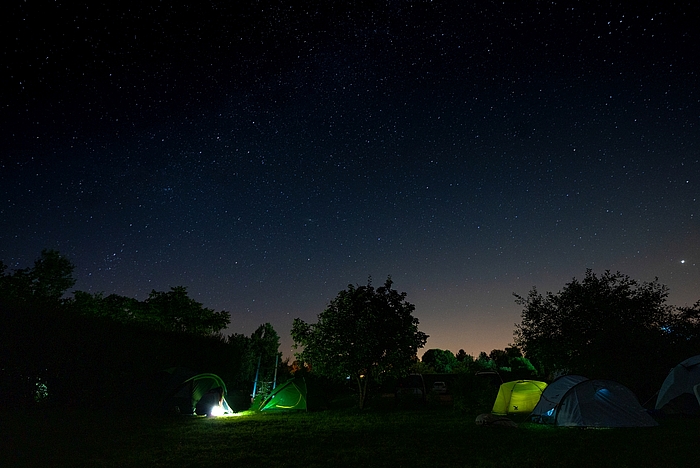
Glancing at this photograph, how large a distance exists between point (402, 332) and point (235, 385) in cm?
1458

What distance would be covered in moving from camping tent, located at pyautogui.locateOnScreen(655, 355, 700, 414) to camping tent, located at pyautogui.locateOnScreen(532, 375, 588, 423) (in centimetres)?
384

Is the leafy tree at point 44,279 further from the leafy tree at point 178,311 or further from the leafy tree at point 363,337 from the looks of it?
the leafy tree at point 363,337

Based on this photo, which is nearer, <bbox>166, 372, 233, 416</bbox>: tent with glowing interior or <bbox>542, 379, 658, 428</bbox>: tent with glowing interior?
<bbox>542, 379, 658, 428</bbox>: tent with glowing interior

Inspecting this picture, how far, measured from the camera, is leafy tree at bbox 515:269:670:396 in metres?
21.1

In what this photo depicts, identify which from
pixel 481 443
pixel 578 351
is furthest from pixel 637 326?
pixel 481 443

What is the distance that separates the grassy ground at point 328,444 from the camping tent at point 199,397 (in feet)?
11.5

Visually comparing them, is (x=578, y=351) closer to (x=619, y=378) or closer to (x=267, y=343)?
(x=619, y=378)

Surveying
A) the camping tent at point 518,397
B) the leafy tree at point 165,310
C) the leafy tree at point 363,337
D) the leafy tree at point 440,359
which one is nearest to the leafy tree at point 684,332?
the camping tent at point 518,397

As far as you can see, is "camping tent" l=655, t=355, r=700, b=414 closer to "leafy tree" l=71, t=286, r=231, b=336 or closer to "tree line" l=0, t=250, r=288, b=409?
"tree line" l=0, t=250, r=288, b=409

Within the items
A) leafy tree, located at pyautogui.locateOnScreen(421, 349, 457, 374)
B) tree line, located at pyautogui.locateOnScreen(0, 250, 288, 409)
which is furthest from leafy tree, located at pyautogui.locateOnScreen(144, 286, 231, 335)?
leafy tree, located at pyautogui.locateOnScreen(421, 349, 457, 374)

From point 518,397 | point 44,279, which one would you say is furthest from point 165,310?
point 518,397

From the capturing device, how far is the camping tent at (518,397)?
66.2ft

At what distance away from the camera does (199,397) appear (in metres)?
20.3

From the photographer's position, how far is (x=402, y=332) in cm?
2295
